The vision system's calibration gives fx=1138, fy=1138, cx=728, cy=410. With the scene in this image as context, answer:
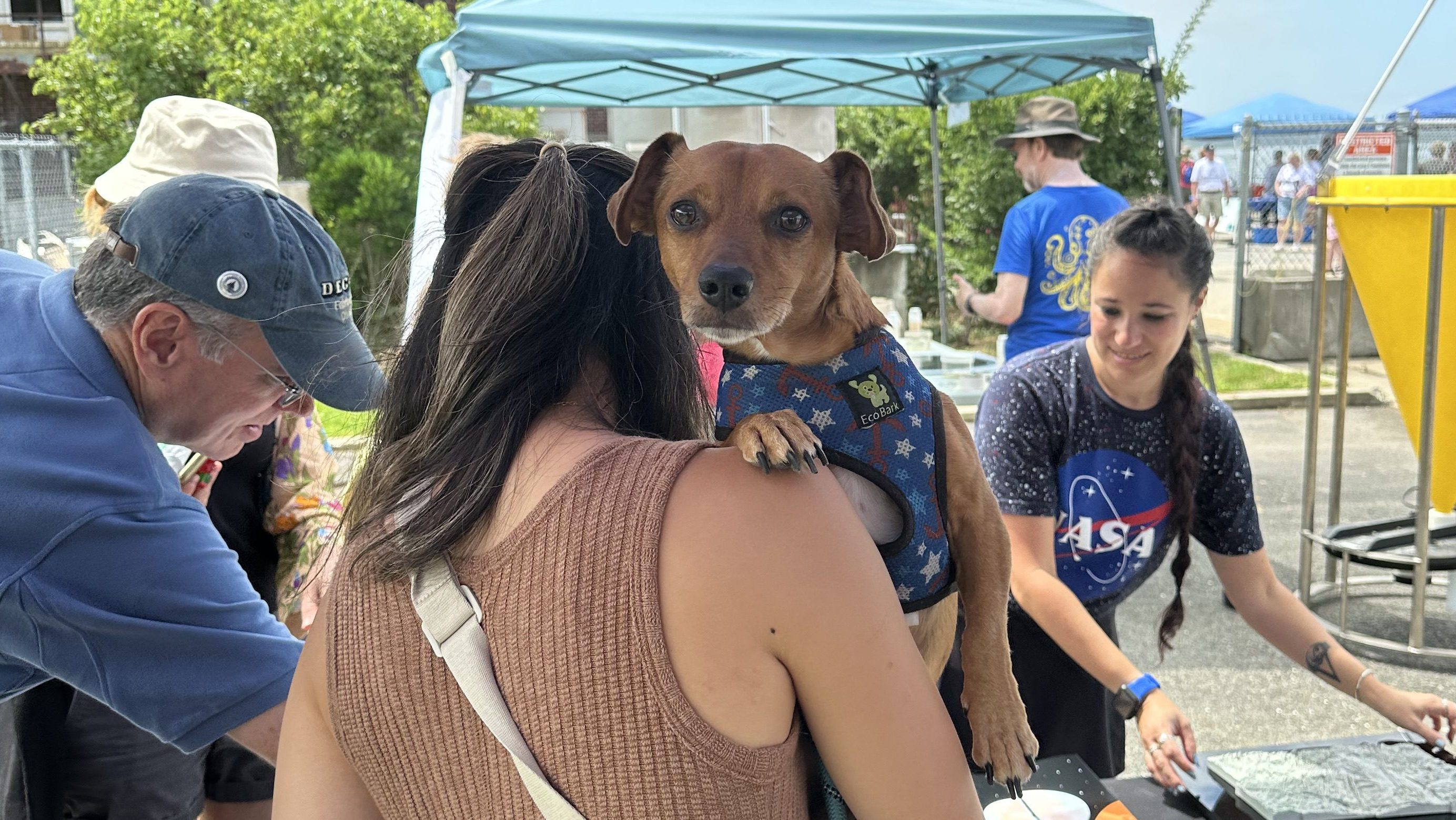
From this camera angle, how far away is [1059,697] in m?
2.63

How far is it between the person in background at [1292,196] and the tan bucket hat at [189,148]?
30.0ft

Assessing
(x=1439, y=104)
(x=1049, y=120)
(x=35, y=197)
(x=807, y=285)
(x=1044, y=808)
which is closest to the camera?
(x=807, y=285)

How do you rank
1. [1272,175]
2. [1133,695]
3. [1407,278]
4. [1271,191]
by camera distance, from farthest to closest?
[1271,191], [1272,175], [1407,278], [1133,695]

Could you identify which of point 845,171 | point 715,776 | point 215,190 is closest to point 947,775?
point 715,776

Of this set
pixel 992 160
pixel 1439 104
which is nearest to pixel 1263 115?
pixel 1439 104

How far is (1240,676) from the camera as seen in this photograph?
15.1 ft

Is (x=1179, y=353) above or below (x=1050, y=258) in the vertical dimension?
below

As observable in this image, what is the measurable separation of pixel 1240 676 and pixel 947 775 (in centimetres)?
411

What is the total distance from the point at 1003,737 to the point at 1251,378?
385 inches

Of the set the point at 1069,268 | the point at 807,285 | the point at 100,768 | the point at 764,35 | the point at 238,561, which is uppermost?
the point at 764,35

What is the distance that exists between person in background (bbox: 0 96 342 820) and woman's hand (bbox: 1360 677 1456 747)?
1987mm

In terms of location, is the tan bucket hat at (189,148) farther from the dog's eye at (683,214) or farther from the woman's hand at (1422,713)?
the woman's hand at (1422,713)

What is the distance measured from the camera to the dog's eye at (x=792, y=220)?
1239 mm

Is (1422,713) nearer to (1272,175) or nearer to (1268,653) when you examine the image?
(1268,653)
